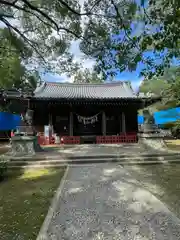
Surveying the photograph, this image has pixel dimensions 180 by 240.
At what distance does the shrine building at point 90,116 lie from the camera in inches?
540

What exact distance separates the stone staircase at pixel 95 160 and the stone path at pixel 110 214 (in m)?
2.48

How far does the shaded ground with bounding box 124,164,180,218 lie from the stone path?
241 mm

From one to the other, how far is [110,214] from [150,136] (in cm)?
730

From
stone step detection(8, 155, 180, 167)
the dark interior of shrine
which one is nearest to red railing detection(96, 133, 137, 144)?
the dark interior of shrine

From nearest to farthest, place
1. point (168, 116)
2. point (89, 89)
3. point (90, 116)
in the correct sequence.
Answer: point (90, 116) < point (89, 89) < point (168, 116)

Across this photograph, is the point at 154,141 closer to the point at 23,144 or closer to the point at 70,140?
the point at 70,140

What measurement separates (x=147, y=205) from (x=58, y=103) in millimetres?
10720

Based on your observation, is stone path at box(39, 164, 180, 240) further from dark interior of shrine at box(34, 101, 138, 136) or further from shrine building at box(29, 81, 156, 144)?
dark interior of shrine at box(34, 101, 138, 136)

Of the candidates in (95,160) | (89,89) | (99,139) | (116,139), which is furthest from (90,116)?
(95,160)

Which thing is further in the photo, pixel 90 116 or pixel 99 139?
pixel 90 116

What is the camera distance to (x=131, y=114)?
50.9 ft

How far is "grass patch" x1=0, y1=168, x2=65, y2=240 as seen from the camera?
3002 millimetres

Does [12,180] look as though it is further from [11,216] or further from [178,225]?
[178,225]

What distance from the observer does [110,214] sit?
136 inches
